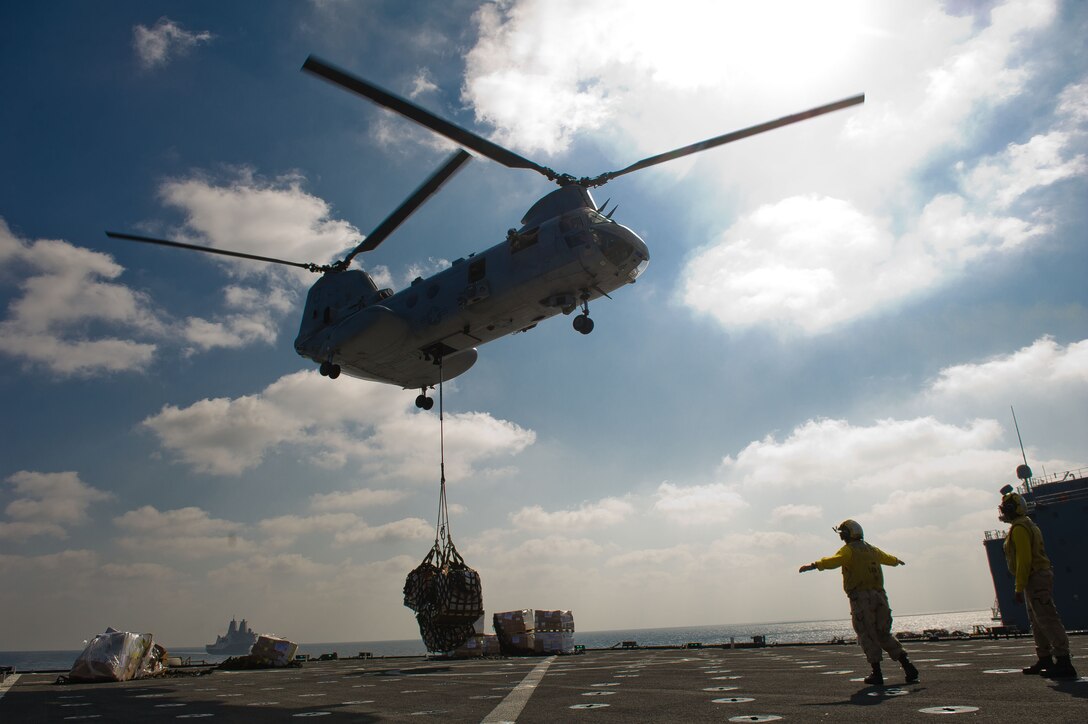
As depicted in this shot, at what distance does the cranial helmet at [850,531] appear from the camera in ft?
33.3

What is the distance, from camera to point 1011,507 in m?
9.78

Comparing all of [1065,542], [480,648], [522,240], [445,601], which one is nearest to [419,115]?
[522,240]

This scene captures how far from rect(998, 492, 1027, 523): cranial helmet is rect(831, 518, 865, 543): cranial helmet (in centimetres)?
197

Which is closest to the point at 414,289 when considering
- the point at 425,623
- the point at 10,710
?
the point at 425,623

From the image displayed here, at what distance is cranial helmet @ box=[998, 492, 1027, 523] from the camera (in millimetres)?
9656

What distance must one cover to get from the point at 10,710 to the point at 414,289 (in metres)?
16.0

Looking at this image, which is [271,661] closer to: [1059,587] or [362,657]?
[362,657]

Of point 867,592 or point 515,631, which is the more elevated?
point 867,592

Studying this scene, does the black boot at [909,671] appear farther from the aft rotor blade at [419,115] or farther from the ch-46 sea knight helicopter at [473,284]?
the aft rotor blade at [419,115]

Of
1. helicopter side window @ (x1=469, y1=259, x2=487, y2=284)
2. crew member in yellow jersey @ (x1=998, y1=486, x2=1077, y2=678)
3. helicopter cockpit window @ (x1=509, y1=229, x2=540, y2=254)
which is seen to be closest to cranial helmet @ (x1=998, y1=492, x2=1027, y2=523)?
crew member in yellow jersey @ (x1=998, y1=486, x2=1077, y2=678)

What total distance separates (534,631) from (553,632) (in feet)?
4.82

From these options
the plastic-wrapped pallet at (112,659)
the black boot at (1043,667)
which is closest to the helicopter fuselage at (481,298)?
the plastic-wrapped pallet at (112,659)

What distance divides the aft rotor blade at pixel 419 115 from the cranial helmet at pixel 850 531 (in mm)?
15195

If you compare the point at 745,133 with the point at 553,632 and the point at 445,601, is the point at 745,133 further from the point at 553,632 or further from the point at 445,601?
the point at 553,632
